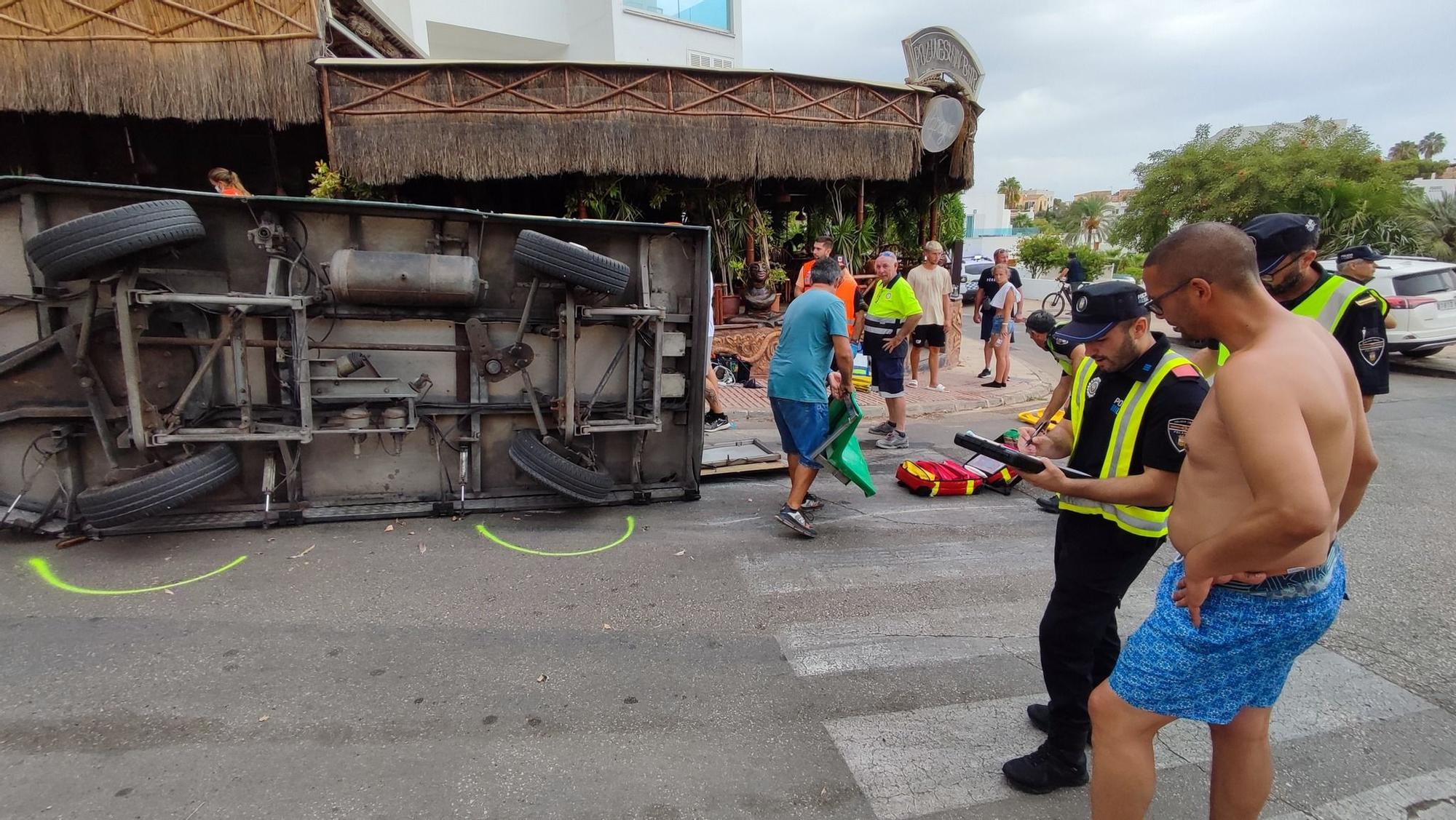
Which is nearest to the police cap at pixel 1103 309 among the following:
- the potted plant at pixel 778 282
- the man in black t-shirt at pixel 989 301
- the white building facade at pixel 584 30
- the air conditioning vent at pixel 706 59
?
the man in black t-shirt at pixel 989 301

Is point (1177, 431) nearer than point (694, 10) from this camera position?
Yes

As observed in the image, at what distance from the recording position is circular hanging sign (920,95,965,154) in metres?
10.6

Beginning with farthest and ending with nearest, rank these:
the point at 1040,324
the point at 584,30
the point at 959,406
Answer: the point at 584,30 → the point at 959,406 → the point at 1040,324

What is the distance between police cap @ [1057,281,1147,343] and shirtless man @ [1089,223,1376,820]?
16.8 inches

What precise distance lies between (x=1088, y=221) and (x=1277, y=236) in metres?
64.8

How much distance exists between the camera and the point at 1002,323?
1014 cm

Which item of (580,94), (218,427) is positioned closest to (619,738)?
(218,427)

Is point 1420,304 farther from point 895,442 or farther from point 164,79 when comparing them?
point 164,79

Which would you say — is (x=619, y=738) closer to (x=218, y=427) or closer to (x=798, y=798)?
(x=798, y=798)

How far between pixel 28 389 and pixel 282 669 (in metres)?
2.61

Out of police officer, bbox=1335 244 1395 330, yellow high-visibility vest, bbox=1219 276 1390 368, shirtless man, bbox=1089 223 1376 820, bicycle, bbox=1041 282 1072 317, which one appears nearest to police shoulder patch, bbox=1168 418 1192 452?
shirtless man, bbox=1089 223 1376 820

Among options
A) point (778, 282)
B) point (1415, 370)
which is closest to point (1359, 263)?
point (778, 282)

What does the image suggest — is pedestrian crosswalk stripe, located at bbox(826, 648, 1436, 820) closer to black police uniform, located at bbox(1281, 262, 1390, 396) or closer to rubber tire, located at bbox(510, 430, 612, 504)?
black police uniform, located at bbox(1281, 262, 1390, 396)

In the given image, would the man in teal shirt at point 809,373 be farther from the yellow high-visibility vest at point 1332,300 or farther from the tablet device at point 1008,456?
the yellow high-visibility vest at point 1332,300
